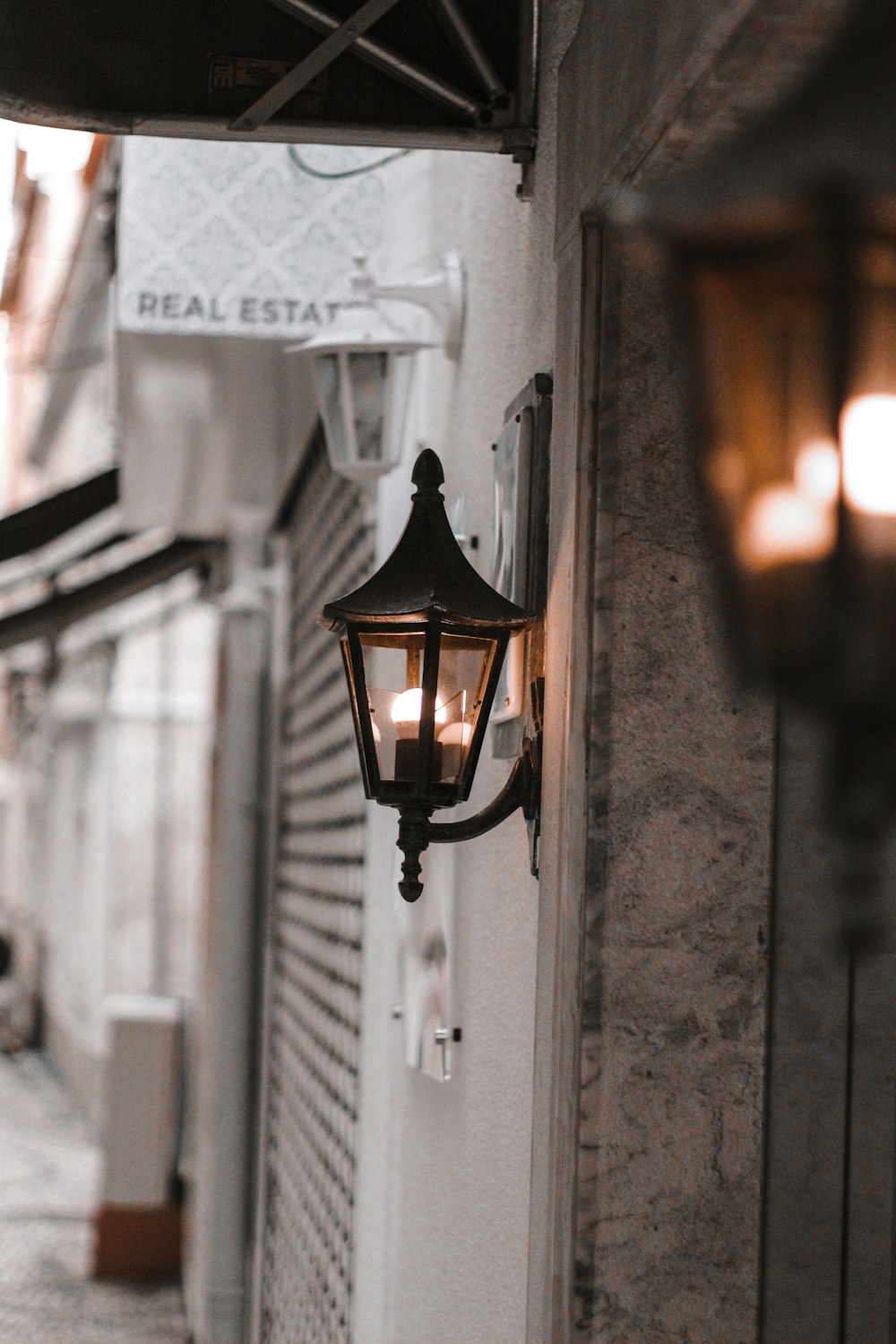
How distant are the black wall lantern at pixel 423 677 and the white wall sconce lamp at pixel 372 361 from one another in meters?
1.35

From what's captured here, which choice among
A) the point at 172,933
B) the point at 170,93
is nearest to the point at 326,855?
the point at 170,93

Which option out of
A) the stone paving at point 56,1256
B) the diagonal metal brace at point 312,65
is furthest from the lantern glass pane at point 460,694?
the stone paving at point 56,1256

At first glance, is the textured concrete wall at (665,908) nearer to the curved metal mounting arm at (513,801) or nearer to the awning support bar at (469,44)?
the curved metal mounting arm at (513,801)

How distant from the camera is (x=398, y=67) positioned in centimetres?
302

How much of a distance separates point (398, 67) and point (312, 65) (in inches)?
6.7

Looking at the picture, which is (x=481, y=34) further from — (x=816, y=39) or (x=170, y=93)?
(x=816, y=39)

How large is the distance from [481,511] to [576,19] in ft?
3.52

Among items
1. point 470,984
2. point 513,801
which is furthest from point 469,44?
point 470,984

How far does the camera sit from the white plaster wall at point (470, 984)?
2992mm

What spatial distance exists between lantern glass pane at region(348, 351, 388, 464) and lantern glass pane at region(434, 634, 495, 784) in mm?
1480

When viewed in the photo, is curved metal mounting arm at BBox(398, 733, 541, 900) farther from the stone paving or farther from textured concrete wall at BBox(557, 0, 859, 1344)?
the stone paving

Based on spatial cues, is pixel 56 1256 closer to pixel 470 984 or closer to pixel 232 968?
pixel 232 968

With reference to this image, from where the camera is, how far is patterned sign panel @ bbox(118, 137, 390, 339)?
4.88 metres

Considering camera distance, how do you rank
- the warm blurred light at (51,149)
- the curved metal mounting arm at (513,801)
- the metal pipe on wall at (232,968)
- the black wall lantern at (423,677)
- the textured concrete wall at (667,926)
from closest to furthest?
the textured concrete wall at (667,926)
the black wall lantern at (423,677)
the curved metal mounting arm at (513,801)
the warm blurred light at (51,149)
the metal pipe on wall at (232,968)
